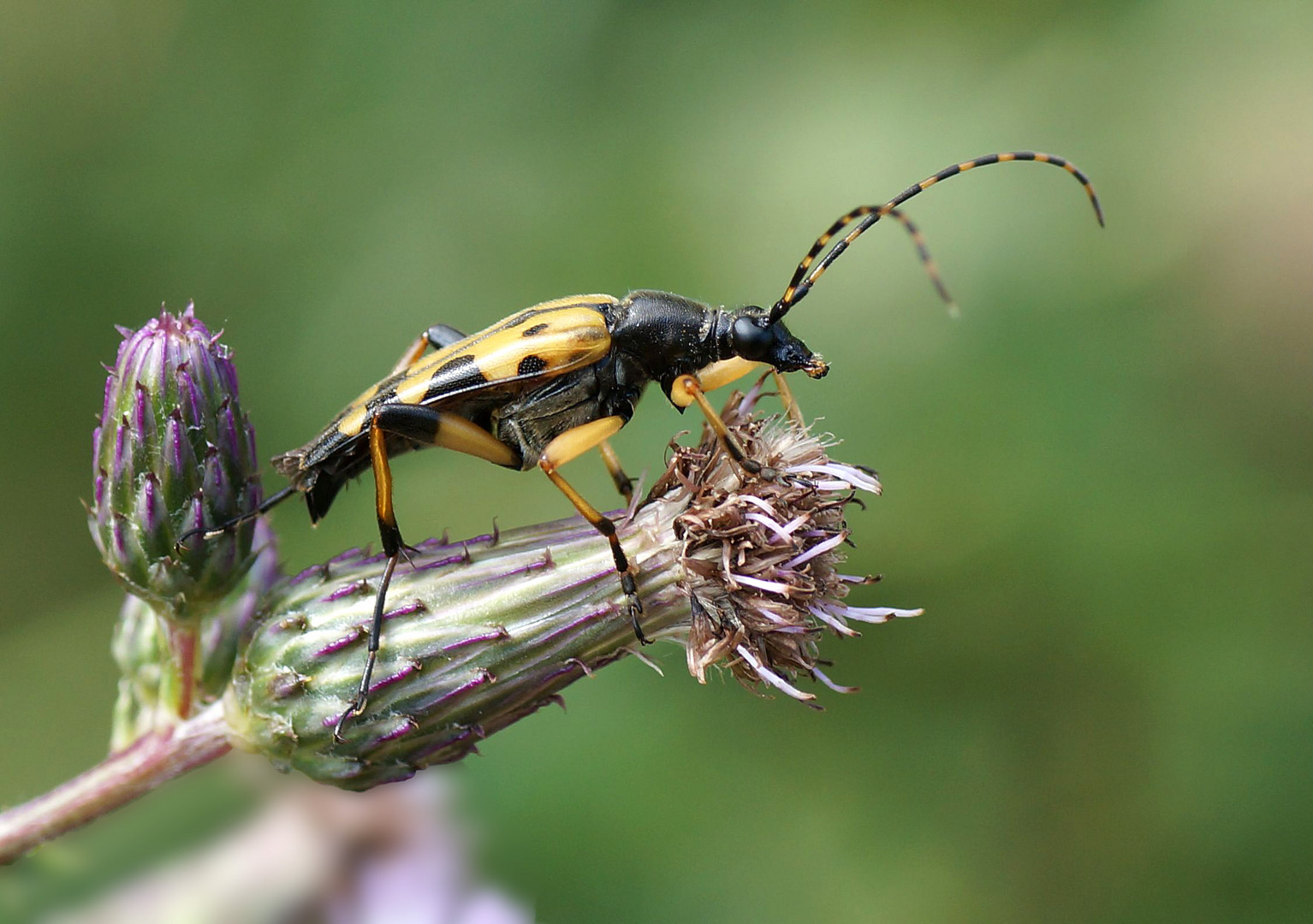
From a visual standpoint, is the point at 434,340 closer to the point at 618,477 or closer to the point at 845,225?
the point at 618,477

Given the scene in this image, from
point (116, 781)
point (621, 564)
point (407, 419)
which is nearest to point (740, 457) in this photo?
point (621, 564)

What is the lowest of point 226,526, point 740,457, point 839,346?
point 839,346

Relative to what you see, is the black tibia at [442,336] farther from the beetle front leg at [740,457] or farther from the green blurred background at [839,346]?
the green blurred background at [839,346]

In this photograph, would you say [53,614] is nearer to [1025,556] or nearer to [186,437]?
[186,437]

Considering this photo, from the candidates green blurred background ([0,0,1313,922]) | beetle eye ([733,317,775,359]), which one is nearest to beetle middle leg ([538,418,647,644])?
beetle eye ([733,317,775,359])

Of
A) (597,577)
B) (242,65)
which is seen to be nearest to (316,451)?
(597,577)

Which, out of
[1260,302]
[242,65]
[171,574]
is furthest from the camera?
[242,65]
